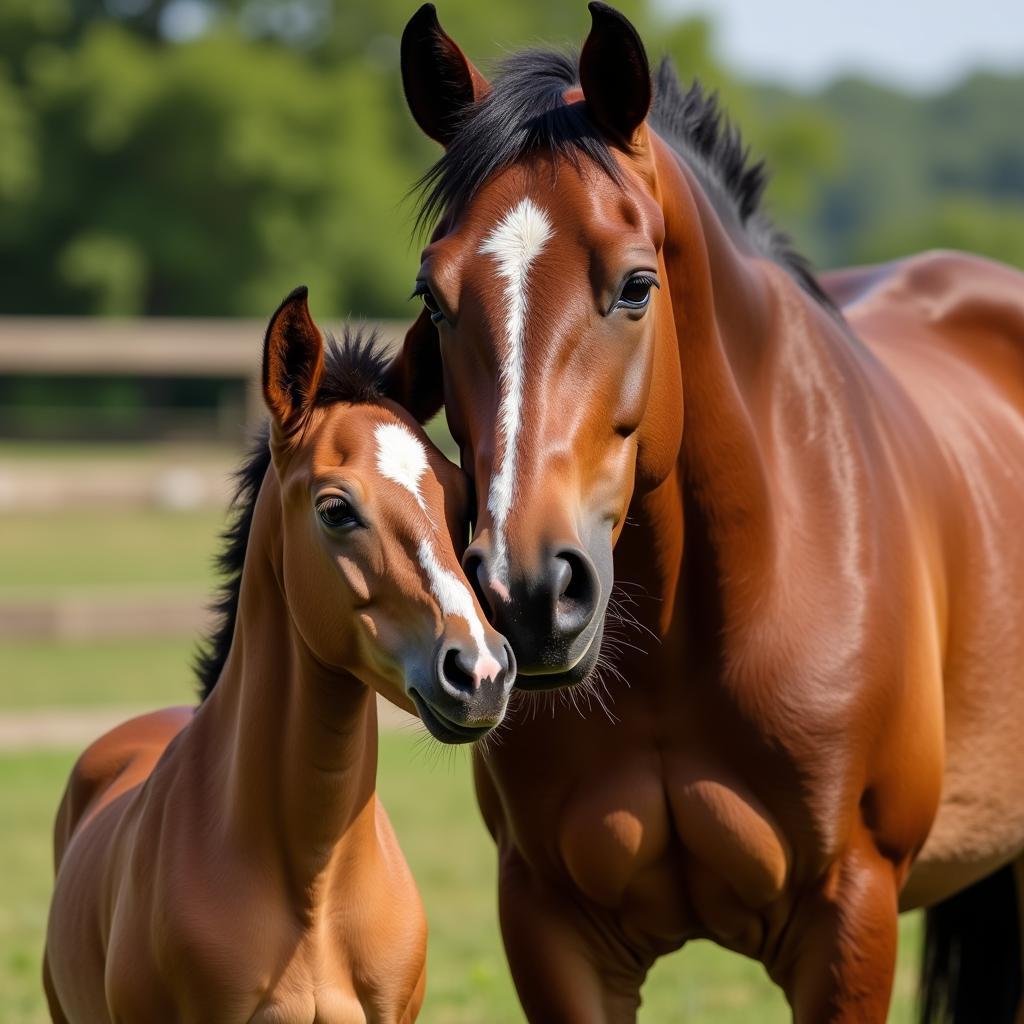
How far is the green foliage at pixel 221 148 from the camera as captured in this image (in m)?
36.9

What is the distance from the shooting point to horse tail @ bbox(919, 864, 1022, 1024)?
178 inches

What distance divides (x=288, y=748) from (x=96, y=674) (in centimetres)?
838

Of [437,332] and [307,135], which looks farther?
[307,135]

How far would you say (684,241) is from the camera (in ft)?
9.49

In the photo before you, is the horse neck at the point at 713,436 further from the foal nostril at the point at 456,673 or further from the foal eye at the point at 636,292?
the foal nostril at the point at 456,673

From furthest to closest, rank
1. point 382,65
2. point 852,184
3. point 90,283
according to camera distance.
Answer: point 852,184
point 382,65
point 90,283

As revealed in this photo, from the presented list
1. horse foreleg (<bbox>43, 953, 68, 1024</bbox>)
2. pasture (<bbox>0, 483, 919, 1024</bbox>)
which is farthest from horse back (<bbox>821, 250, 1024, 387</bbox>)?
horse foreleg (<bbox>43, 953, 68, 1024</bbox>)

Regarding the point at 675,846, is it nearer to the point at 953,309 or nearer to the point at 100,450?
the point at 953,309

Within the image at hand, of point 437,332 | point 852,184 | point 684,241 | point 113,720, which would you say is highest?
point 684,241

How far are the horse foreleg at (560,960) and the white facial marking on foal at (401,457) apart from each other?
3.04 feet

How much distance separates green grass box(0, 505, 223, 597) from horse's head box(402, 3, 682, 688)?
31.5ft

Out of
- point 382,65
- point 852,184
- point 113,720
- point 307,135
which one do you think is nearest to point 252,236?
point 307,135

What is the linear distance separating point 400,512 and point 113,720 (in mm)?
6094

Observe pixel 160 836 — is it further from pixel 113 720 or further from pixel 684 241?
pixel 113 720
